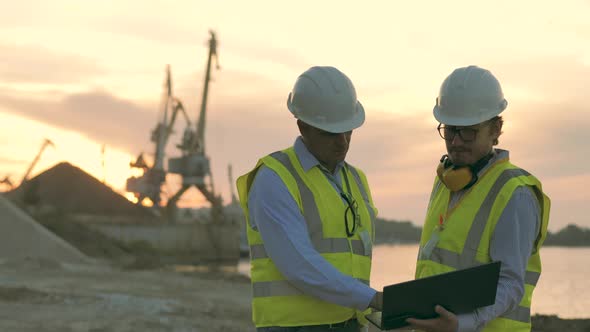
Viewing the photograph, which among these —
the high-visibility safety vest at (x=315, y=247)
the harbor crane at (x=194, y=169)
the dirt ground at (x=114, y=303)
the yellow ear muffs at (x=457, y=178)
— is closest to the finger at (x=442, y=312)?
the high-visibility safety vest at (x=315, y=247)

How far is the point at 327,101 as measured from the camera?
3199mm

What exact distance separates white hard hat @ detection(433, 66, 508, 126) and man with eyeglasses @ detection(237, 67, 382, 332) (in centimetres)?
36

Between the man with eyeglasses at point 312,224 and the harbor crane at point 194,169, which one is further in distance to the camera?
the harbor crane at point 194,169

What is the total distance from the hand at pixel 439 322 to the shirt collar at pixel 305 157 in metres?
0.74

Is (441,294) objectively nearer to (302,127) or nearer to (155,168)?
(302,127)

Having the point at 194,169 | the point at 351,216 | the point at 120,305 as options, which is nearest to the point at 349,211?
the point at 351,216

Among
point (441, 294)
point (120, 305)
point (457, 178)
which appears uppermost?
point (457, 178)

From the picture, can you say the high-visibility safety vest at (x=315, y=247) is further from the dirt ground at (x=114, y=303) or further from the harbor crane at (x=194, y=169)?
the harbor crane at (x=194, y=169)

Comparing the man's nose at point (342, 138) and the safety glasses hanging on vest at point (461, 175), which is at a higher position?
the man's nose at point (342, 138)

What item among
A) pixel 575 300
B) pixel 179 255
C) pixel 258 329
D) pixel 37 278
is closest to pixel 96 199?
pixel 179 255

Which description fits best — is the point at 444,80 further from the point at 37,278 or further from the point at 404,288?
the point at 37,278

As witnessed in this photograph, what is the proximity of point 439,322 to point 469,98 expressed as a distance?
0.94m

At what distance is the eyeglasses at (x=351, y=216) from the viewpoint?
10.5 ft

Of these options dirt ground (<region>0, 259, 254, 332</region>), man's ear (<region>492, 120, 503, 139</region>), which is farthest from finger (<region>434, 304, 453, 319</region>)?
dirt ground (<region>0, 259, 254, 332</region>)
